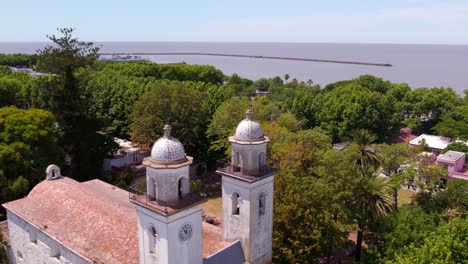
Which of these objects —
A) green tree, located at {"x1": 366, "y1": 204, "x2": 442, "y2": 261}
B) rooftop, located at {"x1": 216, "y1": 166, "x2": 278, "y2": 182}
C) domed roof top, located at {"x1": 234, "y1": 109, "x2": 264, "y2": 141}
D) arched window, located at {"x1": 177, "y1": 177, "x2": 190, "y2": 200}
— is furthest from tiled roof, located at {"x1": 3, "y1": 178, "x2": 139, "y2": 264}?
green tree, located at {"x1": 366, "y1": 204, "x2": 442, "y2": 261}

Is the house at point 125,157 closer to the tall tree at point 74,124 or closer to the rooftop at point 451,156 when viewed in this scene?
the tall tree at point 74,124

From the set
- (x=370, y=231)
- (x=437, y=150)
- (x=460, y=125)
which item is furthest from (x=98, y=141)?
(x=460, y=125)

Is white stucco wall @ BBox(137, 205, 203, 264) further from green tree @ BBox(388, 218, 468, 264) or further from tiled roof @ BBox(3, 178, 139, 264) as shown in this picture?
green tree @ BBox(388, 218, 468, 264)

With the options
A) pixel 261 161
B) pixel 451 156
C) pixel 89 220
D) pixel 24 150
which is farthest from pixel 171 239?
pixel 451 156

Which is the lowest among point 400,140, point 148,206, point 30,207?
point 400,140

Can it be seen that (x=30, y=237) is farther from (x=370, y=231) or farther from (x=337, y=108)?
(x=337, y=108)

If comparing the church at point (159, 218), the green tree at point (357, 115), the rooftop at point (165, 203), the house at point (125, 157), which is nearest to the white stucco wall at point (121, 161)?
the house at point (125, 157)
